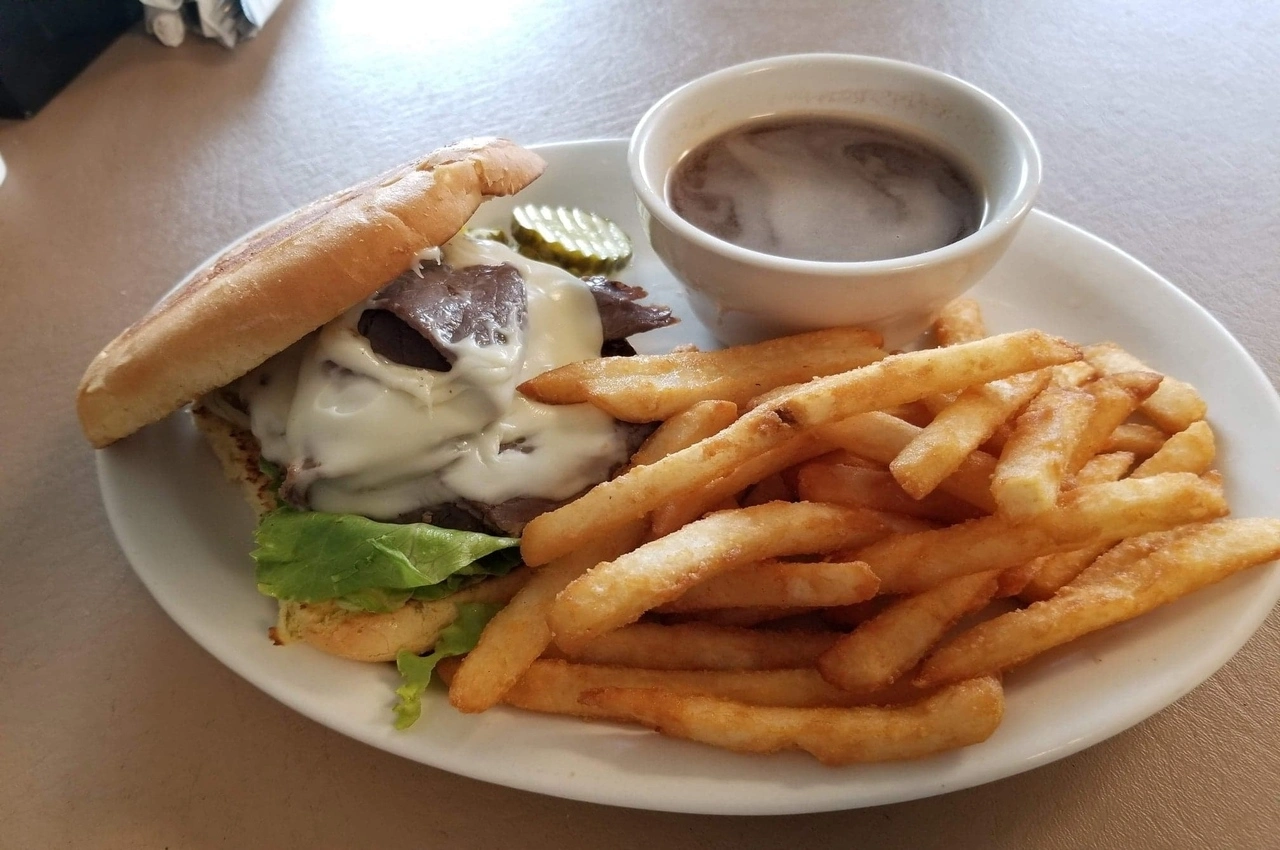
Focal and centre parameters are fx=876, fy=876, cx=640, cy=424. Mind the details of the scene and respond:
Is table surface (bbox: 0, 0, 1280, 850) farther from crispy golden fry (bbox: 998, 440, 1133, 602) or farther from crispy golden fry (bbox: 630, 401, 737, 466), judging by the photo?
crispy golden fry (bbox: 630, 401, 737, 466)

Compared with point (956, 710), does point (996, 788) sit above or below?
below

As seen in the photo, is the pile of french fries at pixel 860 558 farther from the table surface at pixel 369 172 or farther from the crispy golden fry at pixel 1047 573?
the table surface at pixel 369 172

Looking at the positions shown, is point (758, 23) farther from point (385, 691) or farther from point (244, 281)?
point (385, 691)

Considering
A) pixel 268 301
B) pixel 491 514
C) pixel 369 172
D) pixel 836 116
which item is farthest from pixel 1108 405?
pixel 369 172

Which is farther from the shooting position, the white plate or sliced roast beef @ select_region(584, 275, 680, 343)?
sliced roast beef @ select_region(584, 275, 680, 343)

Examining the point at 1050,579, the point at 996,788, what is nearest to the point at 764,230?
the point at 1050,579

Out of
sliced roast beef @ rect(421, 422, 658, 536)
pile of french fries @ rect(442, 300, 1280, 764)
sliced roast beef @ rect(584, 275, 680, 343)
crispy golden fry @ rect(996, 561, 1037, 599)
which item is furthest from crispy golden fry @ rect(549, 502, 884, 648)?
sliced roast beef @ rect(584, 275, 680, 343)

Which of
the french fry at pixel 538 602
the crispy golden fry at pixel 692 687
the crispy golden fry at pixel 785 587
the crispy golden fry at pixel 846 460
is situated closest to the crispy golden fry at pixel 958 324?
the crispy golden fry at pixel 846 460
